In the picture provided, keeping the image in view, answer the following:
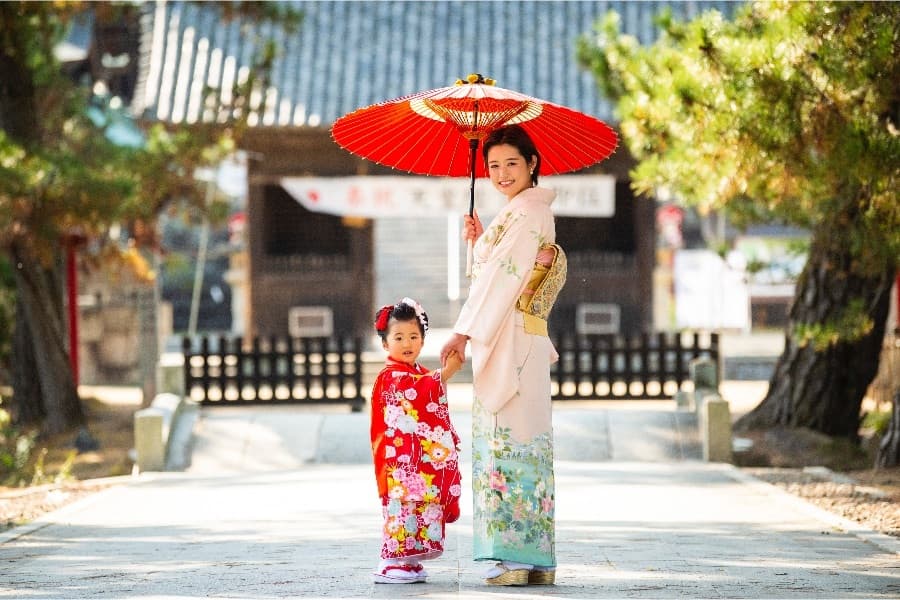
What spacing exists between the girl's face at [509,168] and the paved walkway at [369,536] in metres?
1.74

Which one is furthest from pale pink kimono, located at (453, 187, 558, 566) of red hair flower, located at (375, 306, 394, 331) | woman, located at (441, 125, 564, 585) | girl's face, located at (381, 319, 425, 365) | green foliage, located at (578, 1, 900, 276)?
green foliage, located at (578, 1, 900, 276)

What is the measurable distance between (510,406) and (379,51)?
16427 mm

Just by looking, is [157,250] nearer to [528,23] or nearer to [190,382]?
[190,382]

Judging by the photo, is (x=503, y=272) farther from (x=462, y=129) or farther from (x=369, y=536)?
(x=369, y=536)

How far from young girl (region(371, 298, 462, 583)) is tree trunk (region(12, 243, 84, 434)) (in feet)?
31.5

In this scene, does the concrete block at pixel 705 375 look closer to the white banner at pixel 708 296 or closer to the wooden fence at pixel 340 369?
the wooden fence at pixel 340 369

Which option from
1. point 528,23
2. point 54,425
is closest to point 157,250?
point 54,425

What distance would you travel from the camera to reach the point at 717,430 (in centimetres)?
1167

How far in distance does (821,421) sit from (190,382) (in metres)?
6.49

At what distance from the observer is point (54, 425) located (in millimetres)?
14859

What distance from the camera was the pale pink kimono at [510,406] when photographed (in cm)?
555

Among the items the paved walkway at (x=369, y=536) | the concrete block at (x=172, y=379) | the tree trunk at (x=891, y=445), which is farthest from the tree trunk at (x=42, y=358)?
the tree trunk at (x=891, y=445)

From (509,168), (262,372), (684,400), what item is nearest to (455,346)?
(509,168)

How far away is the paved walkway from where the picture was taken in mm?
5574
